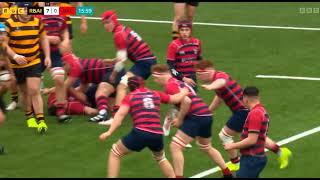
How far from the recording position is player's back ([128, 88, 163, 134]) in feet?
43.4

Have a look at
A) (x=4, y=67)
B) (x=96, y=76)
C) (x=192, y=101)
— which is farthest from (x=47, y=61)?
(x=192, y=101)

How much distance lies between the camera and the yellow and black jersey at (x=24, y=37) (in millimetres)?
16406

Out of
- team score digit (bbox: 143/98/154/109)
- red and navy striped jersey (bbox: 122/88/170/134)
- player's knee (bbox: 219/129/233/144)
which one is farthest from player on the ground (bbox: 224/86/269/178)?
player's knee (bbox: 219/129/233/144)

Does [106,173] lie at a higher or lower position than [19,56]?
lower

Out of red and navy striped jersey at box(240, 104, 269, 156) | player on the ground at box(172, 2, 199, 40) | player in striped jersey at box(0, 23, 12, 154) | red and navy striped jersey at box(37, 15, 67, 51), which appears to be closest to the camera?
red and navy striped jersey at box(240, 104, 269, 156)

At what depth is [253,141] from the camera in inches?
505

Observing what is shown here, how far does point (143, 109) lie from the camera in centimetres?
1328

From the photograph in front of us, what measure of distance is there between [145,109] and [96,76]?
4.56 metres

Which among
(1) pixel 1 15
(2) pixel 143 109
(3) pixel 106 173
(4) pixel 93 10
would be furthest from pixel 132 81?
(4) pixel 93 10

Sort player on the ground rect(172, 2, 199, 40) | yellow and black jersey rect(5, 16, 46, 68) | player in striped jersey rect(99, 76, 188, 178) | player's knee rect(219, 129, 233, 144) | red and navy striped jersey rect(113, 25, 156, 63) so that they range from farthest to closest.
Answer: player on the ground rect(172, 2, 199, 40), red and navy striped jersey rect(113, 25, 156, 63), yellow and black jersey rect(5, 16, 46, 68), player's knee rect(219, 129, 233, 144), player in striped jersey rect(99, 76, 188, 178)

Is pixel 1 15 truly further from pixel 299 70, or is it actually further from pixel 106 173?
pixel 299 70

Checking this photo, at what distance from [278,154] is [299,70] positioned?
6846 mm

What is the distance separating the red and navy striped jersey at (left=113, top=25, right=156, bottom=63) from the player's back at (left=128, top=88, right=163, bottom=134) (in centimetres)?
366

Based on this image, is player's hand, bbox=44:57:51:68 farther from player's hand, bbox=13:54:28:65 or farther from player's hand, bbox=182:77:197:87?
player's hand, bbox=182:77:197:87
